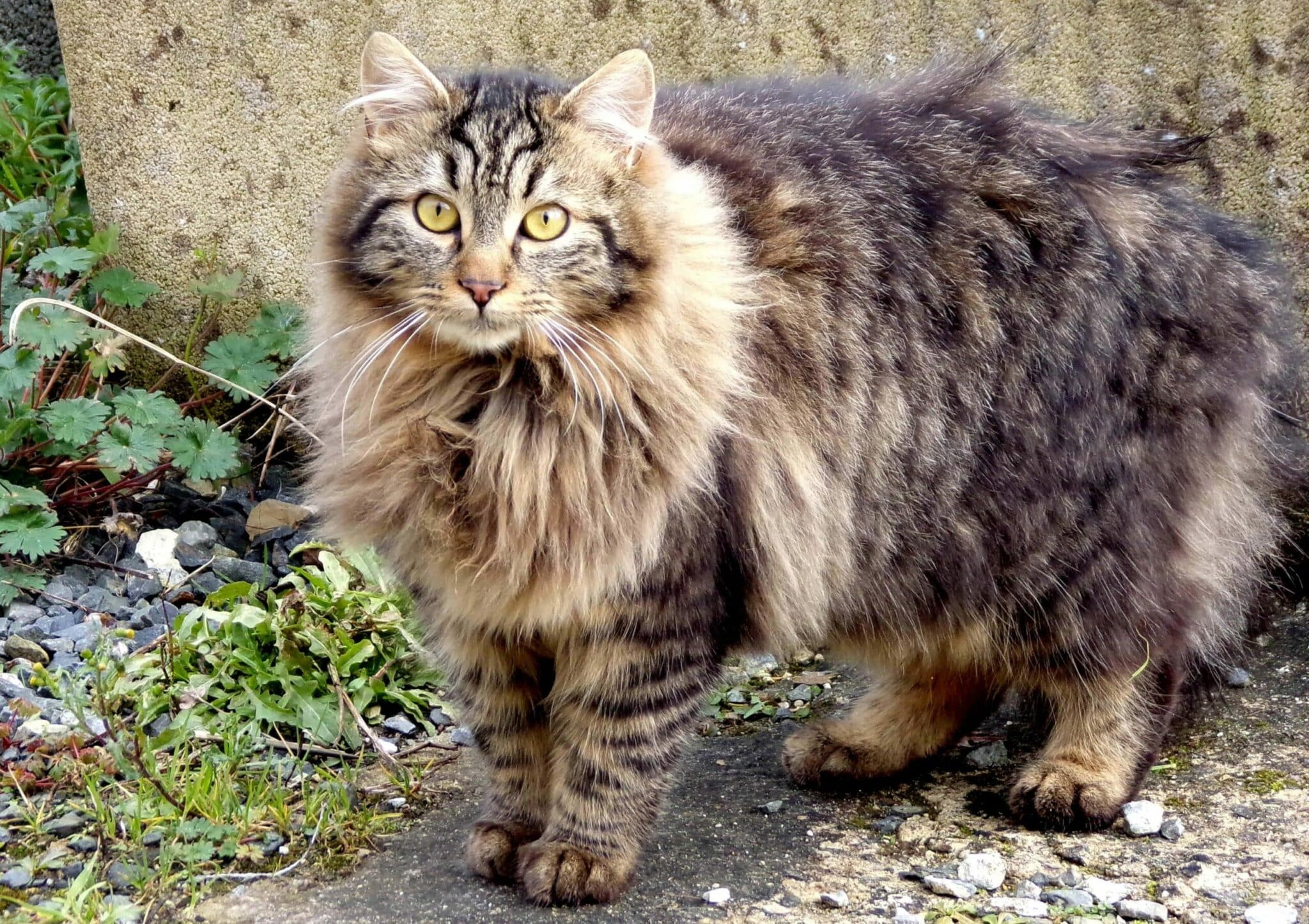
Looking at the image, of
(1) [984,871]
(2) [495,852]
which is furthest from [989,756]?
(2) [495,852]

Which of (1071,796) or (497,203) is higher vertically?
(497,203)

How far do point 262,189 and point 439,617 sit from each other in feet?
7.04

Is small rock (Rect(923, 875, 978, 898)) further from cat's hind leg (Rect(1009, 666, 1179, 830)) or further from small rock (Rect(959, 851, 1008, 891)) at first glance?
cat's hind leg (Rect(1009, 666, 1179, 830))

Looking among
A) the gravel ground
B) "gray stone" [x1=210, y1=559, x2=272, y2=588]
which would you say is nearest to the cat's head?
the gravel ground

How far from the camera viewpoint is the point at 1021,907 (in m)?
2.65

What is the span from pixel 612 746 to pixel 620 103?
4.13 feet

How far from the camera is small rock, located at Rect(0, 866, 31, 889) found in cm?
266

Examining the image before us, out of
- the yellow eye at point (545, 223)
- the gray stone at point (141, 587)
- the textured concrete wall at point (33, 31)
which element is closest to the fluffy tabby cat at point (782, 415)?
the yellow eye at point (545, 223)

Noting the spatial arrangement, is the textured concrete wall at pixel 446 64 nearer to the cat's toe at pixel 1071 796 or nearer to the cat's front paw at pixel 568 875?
the cat's toe at pixel 1071 796

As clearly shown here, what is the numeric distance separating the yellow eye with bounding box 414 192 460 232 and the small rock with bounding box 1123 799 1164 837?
200 cm

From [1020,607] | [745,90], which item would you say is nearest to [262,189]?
[745,90]

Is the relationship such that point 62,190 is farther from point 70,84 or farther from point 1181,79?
point 1181,79

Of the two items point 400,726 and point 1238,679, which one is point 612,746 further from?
point 1238,679

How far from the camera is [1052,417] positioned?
2.92 m
